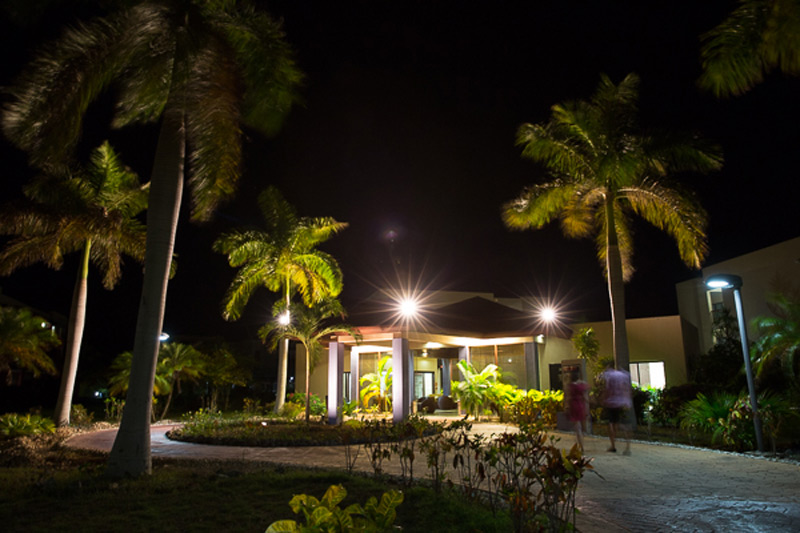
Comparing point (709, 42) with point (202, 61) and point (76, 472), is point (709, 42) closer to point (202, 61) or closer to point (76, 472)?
point (202, 61)

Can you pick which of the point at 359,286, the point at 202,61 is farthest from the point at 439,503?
the point at 359,286

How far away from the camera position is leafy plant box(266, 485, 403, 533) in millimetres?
2729

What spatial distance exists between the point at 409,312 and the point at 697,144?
31.4 ft

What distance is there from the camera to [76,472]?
795cm

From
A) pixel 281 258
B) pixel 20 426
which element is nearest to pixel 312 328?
pixel 281 258

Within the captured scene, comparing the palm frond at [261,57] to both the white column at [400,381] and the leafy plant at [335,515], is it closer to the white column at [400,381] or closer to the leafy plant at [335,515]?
the leafy plant at [335,515]

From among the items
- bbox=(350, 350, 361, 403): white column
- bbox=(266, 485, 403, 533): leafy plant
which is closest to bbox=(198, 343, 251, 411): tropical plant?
bbox=(350, 350, 361, 403): white column

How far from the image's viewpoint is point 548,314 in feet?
68.1

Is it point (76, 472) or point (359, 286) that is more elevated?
point (359, 286)

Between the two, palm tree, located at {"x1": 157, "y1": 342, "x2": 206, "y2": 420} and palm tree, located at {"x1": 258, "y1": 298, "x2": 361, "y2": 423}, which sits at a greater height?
palm tree, located at {"x1": 258, "y1": 298, "x2": 361, "y2": 423}

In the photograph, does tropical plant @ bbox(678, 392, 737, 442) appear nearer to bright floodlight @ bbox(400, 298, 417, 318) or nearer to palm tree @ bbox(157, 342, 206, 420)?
bright floodlight @ bbox(400, 298, 417, 318)

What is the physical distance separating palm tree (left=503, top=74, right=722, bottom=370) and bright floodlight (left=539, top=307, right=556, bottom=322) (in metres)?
4.06

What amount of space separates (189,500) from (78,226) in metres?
13.0

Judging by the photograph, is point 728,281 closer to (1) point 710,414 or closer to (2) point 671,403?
(1) point 710,414
